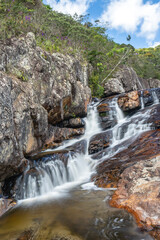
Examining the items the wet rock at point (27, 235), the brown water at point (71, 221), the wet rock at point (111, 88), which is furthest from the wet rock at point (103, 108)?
the wet rock at point (27, 235)

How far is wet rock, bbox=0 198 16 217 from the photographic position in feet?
15.9

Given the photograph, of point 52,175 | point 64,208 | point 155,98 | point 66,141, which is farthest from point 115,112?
point 64,208

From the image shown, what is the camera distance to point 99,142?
31.9 feet

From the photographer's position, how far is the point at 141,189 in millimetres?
4359

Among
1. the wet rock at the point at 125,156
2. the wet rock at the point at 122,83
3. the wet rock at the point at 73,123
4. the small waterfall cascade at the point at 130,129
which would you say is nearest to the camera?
the wet rock at the point at 125,156

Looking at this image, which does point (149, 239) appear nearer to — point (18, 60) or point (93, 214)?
point (93, 214)

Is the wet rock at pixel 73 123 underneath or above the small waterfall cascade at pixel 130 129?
above

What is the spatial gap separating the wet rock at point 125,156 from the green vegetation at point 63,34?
24.2 ft

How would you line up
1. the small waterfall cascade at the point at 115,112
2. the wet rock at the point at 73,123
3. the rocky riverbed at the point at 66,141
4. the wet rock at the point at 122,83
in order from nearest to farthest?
the rocky riverbed at the point at 66,141
the wet rock at the point at 73,123
the small waterfall cascade at the point at 115,112
the wet rock at the point at 122,83

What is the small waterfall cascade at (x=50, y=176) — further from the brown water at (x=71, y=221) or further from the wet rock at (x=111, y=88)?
the wet rock at (x=111, y=88)

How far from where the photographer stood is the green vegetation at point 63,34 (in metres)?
10.1

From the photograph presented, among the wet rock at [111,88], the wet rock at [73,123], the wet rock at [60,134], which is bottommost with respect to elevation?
the wet rock at [60,134]

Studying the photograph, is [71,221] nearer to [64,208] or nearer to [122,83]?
[64,208]

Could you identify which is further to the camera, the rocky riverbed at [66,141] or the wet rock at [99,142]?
the wet rock at [99,142]
